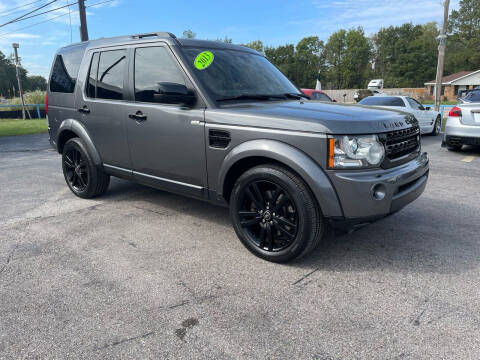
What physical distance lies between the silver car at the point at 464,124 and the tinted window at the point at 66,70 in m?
7.82

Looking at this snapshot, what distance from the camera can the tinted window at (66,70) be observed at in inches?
196

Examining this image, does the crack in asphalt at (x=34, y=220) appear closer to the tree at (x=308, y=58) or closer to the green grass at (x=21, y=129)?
the green grass at (x=21, y=129)

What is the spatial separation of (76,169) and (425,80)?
90661 millimetres

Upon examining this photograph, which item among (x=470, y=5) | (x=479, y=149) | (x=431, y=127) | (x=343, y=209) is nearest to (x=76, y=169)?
(x=343, y=209)

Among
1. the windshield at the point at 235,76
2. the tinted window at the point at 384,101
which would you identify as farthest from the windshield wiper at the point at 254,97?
the tinted window at the point at 384,101

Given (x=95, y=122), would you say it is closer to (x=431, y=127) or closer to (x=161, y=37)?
(x=161, y=37)

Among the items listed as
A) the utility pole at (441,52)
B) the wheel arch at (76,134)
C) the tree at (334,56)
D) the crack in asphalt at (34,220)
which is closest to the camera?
the crack in asphalt at (34,220)

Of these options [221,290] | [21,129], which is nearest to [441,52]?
[21,129]

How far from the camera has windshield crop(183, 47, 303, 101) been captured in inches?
144

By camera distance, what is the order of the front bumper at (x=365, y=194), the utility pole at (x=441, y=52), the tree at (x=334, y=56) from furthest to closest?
the tree at (x=334, y=56) < the utility pole at (x=441, y=52) < the front bumper at (x=365, y=194)

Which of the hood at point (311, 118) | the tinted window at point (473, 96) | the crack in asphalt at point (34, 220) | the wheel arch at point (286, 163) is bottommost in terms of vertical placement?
the crack in asphalt at point (34, 220)

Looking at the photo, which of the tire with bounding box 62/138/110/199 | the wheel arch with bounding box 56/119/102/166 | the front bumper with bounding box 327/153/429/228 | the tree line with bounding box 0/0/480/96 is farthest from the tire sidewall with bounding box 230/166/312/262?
the tree line with bounding box 0/0/480/96

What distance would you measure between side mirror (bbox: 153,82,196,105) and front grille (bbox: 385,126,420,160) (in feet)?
5.80

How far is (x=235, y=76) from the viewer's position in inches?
152
